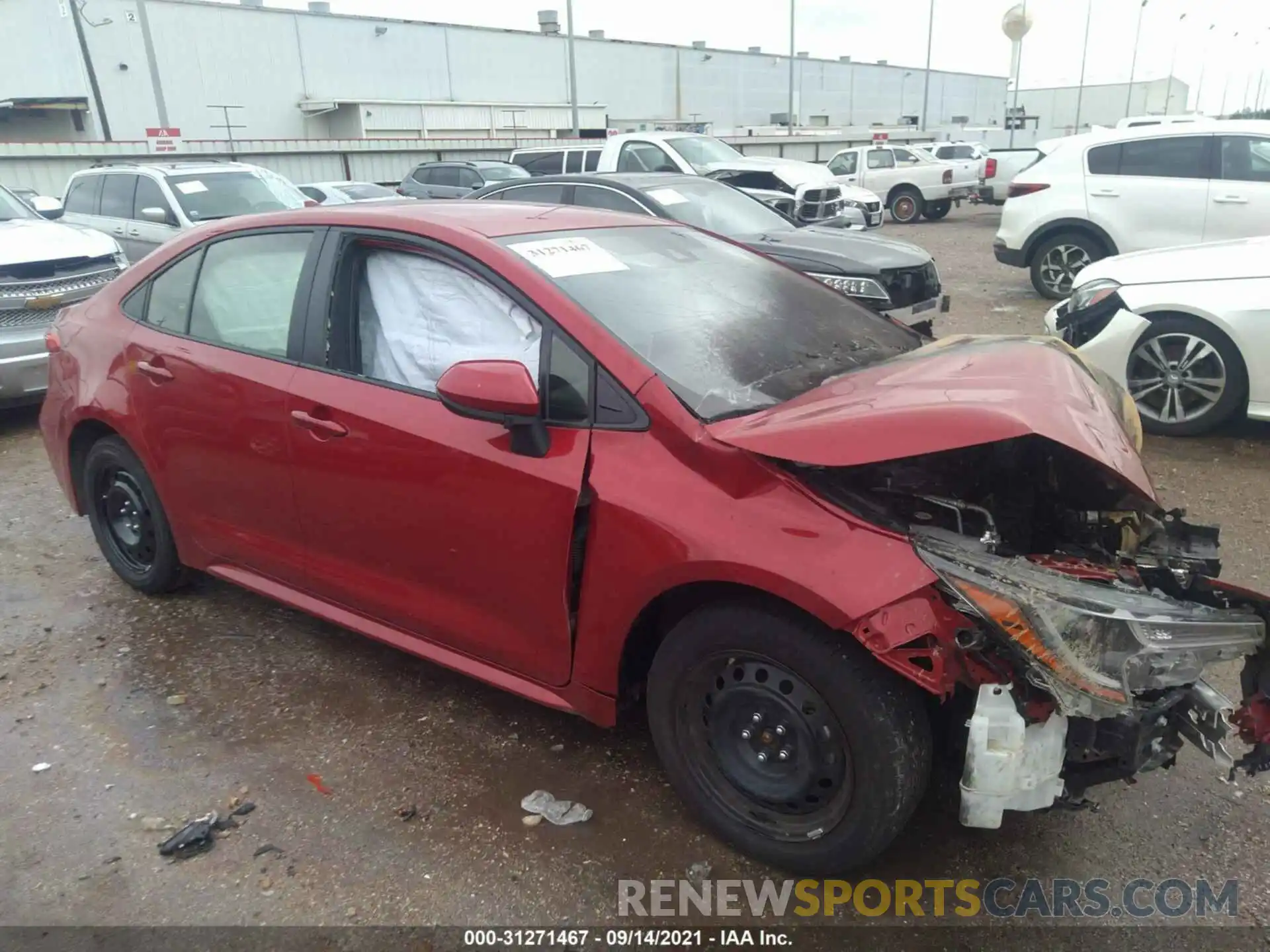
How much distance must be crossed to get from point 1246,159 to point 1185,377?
16.5 feet

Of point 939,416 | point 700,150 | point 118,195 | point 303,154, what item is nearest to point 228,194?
point 118,195

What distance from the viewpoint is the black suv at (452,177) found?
1725 cm

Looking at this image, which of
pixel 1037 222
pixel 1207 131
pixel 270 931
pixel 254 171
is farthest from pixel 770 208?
pixel 270 931

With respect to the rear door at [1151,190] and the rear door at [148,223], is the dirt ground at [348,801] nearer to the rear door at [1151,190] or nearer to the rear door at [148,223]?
the rear door at [1151,190]

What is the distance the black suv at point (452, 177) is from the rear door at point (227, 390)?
13.9 meters

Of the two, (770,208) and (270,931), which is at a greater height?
(770,208)

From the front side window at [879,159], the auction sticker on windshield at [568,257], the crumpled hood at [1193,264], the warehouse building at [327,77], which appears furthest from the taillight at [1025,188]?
the warehouse building at [327,77]

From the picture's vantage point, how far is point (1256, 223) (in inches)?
352

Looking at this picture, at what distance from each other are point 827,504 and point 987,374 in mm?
663

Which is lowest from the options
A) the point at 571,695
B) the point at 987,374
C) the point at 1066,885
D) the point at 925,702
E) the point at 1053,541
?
the point at 1066,885

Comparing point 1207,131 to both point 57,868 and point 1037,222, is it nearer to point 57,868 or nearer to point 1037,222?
point 1037,222

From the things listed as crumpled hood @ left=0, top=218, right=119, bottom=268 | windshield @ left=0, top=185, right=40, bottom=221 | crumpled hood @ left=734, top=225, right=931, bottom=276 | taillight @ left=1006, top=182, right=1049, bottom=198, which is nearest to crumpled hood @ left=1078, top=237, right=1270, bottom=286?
crumpled hood @ left=734, top=225, right=931, bottom=276

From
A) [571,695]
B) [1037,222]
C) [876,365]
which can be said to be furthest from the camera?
[1037,222]

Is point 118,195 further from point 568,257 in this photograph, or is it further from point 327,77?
point 327,77
